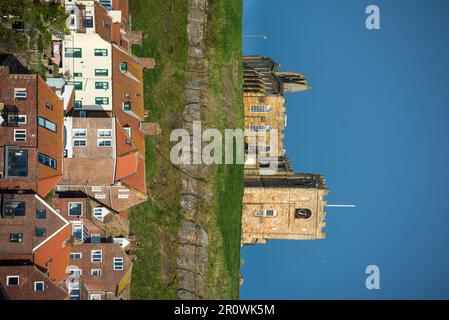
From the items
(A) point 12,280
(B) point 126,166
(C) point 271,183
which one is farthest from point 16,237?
(C) point 271,183

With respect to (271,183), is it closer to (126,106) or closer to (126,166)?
(126,106)

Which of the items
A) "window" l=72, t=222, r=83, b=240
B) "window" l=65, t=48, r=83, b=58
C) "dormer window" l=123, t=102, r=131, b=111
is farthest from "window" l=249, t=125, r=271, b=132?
"window" l=72, t=222, r=83, b=240

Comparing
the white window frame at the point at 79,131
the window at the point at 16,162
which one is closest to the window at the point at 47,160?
the window at the point at 16,162

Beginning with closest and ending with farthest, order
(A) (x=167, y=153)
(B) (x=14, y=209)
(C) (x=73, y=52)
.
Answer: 1. (B) (x=14, y=209)
2. (C) (x=73, y=52)
3. (A) (x=167, y=153)

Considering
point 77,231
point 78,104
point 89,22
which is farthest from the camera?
point 78,104

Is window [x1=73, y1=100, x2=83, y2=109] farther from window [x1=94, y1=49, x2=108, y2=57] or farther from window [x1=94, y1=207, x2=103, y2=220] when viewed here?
window [x1=94, y1=207, x2=103, y2=220]
